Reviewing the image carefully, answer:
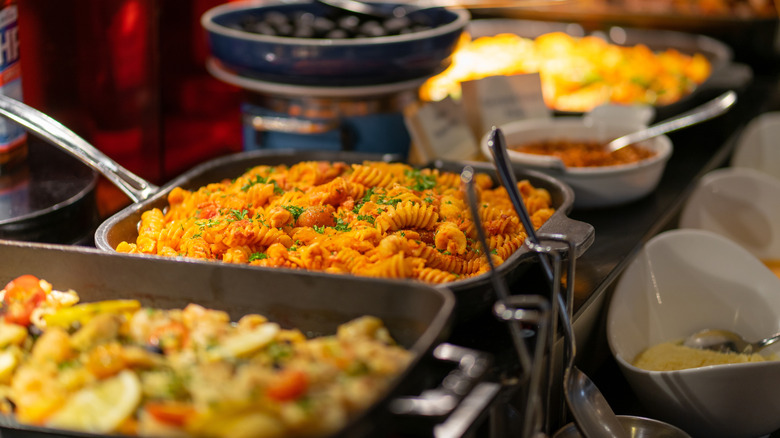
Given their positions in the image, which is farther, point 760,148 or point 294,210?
point 760,148

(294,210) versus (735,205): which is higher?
(294,210)

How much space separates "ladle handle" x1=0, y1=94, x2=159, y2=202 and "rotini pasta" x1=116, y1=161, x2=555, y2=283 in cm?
8

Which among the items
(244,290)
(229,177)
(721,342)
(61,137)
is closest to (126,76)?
(229,177)

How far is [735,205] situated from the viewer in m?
2.07

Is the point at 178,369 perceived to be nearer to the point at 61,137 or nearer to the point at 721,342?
the point at 61,137

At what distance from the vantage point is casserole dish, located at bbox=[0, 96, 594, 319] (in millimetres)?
1130

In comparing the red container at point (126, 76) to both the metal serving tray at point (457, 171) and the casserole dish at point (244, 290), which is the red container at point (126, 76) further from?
the casserole dish at point (244, 290)

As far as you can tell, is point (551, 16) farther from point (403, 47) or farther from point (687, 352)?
point (687, 352)

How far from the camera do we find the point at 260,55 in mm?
1867

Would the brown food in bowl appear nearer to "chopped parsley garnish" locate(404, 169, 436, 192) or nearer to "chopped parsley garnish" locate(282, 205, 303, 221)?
"chopped parsley garnish" locate(404, 169, 436, 192)

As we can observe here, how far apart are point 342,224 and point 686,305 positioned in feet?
2.48

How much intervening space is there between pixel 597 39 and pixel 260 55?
6.10 feet

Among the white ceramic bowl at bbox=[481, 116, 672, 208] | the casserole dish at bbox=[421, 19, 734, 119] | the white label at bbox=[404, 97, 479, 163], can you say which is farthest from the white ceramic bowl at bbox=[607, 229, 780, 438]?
the casserole dish at bbox=[421, 19, 734, 119]

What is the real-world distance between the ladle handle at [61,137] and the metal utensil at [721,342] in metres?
1.08
